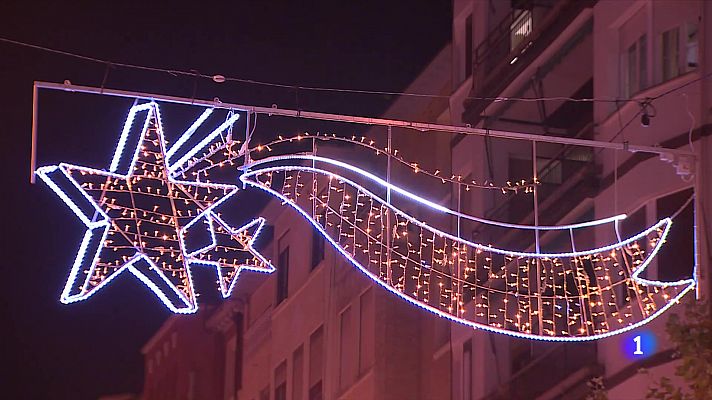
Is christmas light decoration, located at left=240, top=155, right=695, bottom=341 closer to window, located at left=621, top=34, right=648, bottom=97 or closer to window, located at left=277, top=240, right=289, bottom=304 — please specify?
window, located at left=621, top=34, right=648, bottom=97

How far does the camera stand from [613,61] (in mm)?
22406

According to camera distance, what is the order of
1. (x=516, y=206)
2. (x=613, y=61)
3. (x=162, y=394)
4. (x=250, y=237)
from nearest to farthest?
(x=250, y=237), (x=613, y=61), (x=516, y=206), (x=162, y=394)

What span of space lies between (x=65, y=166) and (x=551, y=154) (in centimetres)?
1533

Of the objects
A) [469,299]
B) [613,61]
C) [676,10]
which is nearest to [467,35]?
[469,299]

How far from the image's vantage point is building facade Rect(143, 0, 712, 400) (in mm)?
20266

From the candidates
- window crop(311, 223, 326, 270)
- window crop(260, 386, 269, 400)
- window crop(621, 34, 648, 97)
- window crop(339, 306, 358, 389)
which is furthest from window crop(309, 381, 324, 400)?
window crop(621, 34, 648, 97)

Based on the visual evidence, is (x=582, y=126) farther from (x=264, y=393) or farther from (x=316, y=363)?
(x=264, y=393)

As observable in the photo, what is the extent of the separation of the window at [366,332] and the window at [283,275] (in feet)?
19.4

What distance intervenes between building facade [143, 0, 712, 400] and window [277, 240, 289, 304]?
0.10 m

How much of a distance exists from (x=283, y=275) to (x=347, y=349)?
613 centimetres

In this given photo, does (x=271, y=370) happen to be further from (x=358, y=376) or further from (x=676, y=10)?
(x=676, y=10)

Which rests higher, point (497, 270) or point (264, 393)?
point (497, 270)

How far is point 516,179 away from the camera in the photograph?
28344mm

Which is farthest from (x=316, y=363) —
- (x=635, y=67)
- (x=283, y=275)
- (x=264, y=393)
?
(x=635, y=67)
